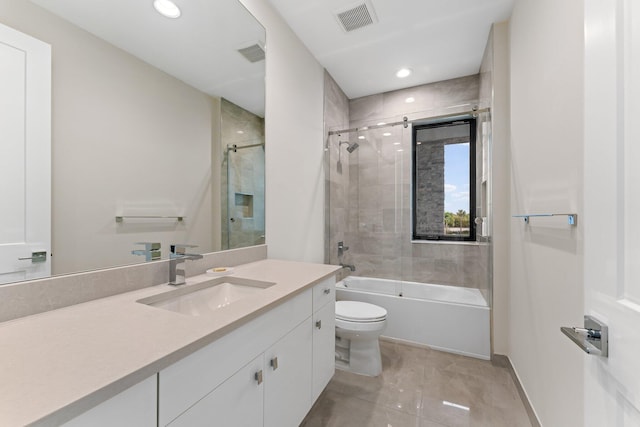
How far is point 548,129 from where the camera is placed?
4.29ft

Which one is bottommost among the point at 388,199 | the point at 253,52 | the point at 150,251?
the point at 150,251

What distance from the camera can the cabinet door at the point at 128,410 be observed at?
1.55 ft

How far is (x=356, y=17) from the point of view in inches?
79.9

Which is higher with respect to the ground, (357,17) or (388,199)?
(357,17)

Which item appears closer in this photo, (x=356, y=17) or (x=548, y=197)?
(x=548, y=197)

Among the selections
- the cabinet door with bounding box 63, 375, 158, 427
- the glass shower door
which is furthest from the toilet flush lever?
the cabinet door with bounding box 63, 375, 158, 427

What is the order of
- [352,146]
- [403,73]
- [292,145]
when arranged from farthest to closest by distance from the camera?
[352,146]
[403,73]
[292,145]

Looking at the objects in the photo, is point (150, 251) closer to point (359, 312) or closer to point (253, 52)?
point (253, 52)

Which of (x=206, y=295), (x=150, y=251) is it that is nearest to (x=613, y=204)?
(x=206, y=295)

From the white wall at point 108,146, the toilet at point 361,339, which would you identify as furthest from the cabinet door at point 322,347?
the white wall at point 108,146

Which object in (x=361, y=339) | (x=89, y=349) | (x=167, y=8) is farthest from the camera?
(x=361, y=339)

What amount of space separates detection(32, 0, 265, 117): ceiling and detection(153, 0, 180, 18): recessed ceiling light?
3 cm

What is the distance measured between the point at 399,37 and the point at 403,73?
60 cm

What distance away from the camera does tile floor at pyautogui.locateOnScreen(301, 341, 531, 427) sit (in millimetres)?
1495
